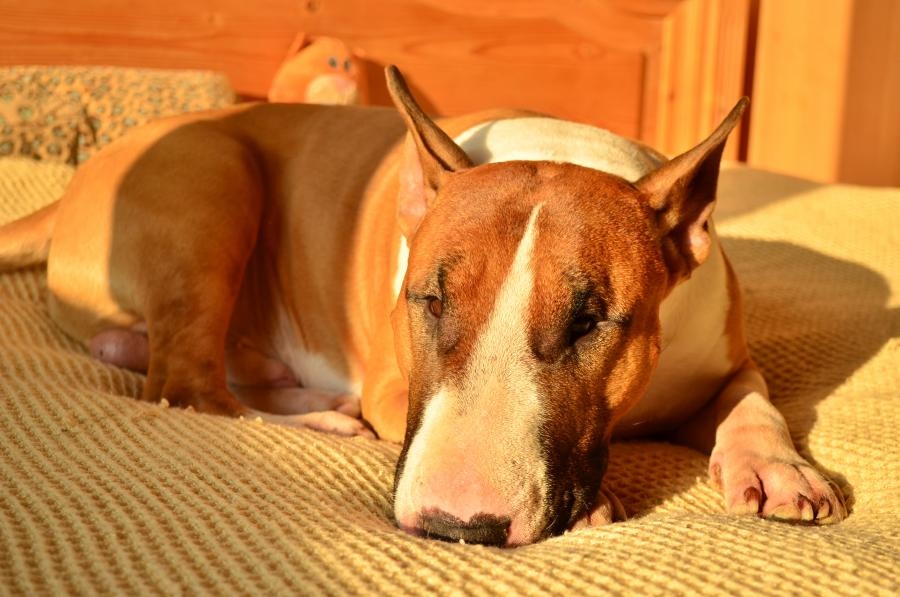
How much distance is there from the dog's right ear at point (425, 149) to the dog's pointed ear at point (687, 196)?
30 cm

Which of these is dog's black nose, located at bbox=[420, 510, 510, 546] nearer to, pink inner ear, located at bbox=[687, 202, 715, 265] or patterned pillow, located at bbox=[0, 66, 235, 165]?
pink inner ear, located at bbox=[687, 202, 715, 265]

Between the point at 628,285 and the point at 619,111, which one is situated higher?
the point at 628,285

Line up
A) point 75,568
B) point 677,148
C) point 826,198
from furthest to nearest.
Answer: point 677,148
point 826,198
point 75,568

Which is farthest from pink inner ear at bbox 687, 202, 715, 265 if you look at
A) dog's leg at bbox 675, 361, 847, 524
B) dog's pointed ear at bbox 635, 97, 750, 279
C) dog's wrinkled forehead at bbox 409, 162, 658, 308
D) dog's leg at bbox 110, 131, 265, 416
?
dog's leg at bbox 110, 131, 265, 416

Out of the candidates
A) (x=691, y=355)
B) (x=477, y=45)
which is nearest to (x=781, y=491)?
(x=691, y=355)

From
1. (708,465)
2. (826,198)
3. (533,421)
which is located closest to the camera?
(533,421)

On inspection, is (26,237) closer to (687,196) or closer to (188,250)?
(188,250)

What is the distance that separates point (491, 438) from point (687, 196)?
59 centimetres

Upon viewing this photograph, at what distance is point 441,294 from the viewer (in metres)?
1.42

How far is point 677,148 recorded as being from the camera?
4.28m

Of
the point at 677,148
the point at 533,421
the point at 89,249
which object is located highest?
the point at 533,421

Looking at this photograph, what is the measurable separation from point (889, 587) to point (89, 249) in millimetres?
1754

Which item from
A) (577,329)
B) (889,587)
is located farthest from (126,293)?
(889,587)

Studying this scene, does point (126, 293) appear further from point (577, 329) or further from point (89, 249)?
point (577, 329)
